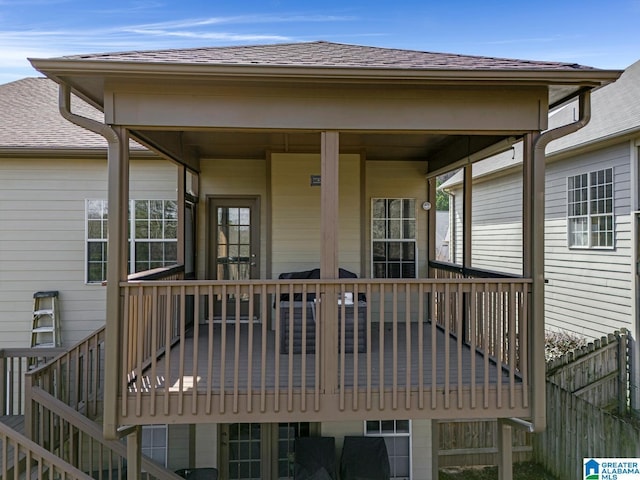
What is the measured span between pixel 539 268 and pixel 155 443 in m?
5.86

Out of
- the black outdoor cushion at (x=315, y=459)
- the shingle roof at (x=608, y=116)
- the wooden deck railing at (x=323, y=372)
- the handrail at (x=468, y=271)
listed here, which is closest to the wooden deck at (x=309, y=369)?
the wooden deck railing at (x=323, y=372)

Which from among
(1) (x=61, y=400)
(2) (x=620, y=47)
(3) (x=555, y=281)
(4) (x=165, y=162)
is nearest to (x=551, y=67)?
(4) (x=165, y=162)

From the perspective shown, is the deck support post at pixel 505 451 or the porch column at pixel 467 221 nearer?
the deck support post at pixel 505 451

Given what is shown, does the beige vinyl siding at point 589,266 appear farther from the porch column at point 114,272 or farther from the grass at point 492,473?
the porch column at point 114,272

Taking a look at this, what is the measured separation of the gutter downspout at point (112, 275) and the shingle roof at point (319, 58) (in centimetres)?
50

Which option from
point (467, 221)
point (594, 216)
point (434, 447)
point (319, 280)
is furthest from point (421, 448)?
point (594, 216)

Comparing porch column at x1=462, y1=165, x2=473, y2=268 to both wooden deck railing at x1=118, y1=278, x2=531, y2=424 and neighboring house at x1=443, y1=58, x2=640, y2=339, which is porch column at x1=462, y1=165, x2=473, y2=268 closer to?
neighboring house at x1=443, y1=58, x2=640, y2=339

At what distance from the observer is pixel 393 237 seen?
666cm

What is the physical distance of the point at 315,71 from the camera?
3330mm

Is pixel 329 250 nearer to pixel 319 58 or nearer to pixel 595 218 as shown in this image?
pixel 319 58

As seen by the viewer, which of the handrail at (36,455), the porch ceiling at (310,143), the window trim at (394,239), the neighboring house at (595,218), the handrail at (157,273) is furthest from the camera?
the neighboring house at (595,218)

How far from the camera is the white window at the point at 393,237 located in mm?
6629

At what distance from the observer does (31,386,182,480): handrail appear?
433 cm

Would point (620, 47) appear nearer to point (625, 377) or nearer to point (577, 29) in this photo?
point (577, 29)
